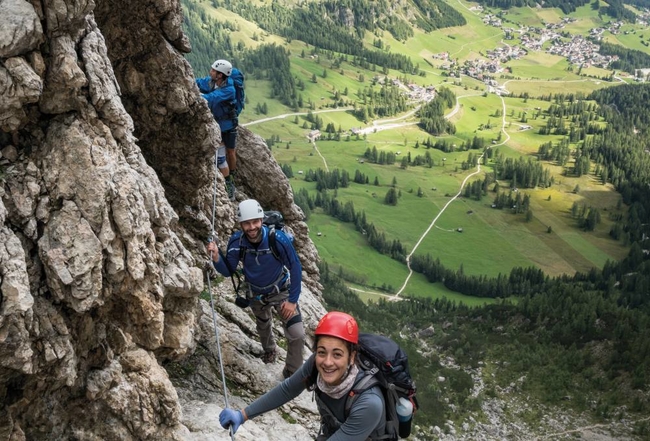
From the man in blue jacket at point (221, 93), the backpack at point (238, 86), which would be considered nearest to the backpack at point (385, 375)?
the man in blue jacket at point (221, 93)

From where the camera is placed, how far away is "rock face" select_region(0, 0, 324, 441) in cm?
869

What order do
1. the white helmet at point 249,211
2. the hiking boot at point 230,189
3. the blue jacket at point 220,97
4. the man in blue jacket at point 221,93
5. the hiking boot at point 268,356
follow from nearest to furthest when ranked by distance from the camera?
the white helmet at point 249,211, the hiking boot at point 268,356, the man in blue jacket at point 221,93, the blue jacket at point 220,97, the hiking boot at point 230,189

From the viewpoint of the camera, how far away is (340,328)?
26.1 ft

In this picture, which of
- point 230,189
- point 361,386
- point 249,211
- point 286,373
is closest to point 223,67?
point 230,189

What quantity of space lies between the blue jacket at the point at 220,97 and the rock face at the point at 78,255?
8.93 m

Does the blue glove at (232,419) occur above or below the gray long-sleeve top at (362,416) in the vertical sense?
below

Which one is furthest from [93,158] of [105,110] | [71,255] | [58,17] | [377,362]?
[377,362]

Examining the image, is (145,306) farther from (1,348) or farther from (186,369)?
(186,369)

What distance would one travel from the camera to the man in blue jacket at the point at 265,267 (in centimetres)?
1298

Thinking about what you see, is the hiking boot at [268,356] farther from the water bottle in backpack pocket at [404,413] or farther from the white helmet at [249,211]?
the water bottle in backpack pocket at [404,413]

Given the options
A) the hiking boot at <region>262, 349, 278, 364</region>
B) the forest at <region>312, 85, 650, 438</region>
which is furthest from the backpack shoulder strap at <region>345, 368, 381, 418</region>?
the forest at <region>312, 85, 650, 438</region>

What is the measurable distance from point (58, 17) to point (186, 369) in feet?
30.4

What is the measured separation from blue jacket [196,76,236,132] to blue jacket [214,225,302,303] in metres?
8.51

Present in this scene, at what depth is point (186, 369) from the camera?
14617 millimetres
